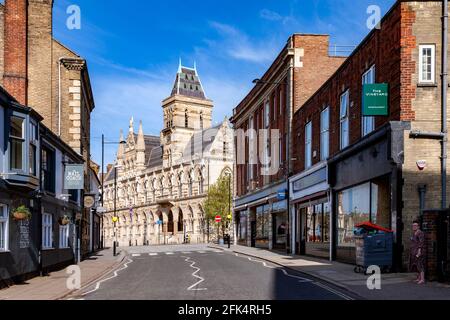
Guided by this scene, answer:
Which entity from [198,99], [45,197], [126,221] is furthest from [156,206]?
[45,197]

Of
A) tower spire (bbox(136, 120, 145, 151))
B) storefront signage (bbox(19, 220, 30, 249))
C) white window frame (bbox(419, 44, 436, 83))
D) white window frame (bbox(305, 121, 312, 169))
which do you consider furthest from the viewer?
tower spire (bbox(136, 120, 145, 151))

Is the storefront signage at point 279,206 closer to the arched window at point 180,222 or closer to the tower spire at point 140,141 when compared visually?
the arched window at point 180,222

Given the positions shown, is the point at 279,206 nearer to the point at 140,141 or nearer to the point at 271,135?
the point at 271,135

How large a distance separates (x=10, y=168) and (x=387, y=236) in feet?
40.2

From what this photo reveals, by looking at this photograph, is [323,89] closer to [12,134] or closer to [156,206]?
[12,134]

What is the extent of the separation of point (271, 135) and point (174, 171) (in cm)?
6215

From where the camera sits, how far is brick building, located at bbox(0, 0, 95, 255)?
1222 inches

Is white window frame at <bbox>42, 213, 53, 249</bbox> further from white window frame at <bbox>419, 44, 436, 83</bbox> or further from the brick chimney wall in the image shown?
white window frame at <bbox>419, 44, 436, 83</bbox>

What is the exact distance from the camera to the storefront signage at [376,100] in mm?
21016

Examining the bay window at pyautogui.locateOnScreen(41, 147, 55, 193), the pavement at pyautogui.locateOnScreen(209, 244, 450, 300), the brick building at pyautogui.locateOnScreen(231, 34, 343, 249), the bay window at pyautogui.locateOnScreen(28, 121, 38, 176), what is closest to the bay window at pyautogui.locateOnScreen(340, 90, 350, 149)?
the pavement at pyautogui.locateOnScreen(209, 244, 450, 300)

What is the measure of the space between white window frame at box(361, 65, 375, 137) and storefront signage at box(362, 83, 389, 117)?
173 cm

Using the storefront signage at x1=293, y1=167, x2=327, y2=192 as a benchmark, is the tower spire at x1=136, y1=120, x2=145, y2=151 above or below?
above

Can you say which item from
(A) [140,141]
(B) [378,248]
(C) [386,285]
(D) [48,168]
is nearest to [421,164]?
(B) [378,248]
